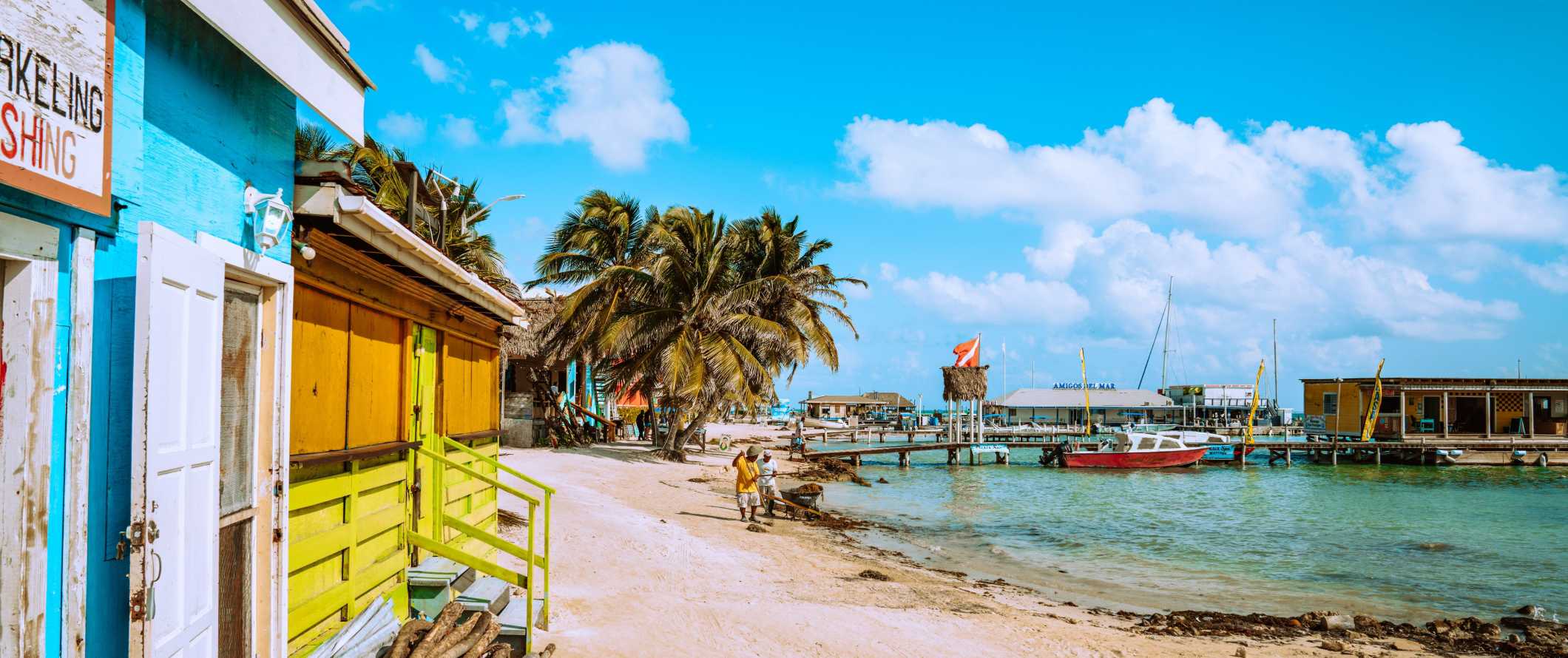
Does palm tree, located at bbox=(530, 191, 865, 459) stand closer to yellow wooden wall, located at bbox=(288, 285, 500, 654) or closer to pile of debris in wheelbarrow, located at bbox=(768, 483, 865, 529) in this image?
pile of debris in wheelbarrow, located at bbox=(768, 483, 865, 529)

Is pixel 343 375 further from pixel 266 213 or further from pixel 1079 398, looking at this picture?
pixel 1079 398

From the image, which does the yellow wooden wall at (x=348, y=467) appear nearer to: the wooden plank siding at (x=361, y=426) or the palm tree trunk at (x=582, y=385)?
the wooden plank siding at (x=361, y=426)

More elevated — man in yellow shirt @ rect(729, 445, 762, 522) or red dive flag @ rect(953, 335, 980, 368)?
red dive flag @ rect(953, 335, 980, 368)

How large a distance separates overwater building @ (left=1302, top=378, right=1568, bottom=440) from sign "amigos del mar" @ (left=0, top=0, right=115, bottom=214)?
51941 mm

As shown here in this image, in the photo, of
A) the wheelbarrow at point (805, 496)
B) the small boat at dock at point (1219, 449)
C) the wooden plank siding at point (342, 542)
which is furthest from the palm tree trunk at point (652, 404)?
the small boat at dock at point (1219, 449)

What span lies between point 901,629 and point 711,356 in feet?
60.0

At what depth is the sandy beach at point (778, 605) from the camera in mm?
8523

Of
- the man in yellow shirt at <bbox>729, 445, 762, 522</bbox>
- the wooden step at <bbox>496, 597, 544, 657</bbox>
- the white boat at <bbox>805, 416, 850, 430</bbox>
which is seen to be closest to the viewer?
the wooden step at <bbox>496, 597, 544, 657</bbox>

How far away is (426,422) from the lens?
7.60 metres

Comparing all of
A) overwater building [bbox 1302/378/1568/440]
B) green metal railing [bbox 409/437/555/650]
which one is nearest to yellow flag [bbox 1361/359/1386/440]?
overwater building [bbox 1302/378/1568/440]

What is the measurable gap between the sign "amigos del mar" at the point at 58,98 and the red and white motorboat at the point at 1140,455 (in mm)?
40450

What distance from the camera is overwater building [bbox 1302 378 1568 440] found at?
45594 mm

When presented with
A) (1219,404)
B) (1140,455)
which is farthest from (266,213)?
(1219,404)

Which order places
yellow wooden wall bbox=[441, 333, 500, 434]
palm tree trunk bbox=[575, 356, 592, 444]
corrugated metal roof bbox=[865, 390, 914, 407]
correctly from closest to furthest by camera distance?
yellow wooden wall bbox=[441, 333, 500, 434], palm tree trunk bbox=[575, 356, 592, 444], corrugated metal roof bbox=[865, 390, 914, 407]
